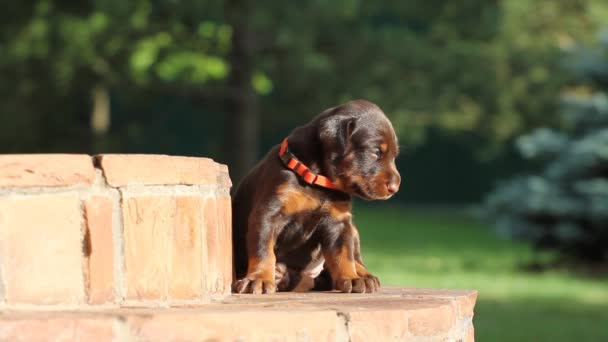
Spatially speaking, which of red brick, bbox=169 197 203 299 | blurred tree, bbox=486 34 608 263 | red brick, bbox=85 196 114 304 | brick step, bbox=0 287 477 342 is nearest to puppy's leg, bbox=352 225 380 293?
brick step, bbox=0 287 477 342

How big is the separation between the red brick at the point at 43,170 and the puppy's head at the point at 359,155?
114 cm

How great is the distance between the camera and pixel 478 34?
1798 centimetres

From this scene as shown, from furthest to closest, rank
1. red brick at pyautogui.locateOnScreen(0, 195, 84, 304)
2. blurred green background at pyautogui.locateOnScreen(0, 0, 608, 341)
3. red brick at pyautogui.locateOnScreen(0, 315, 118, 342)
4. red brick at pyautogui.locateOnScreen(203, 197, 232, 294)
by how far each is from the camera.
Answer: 1. blurred green background at pyautogui.locateOnScreen(0, 0, 608, 341)
2. red brick at pyautogui.locateOnScreen(203, 197, 232, 294)
3. red brick at pyautogui.locateOnScreen(0, 195, 84, 304)
4. red brick at pyautogui.locateOnScreen(0, 315, 118, 342)

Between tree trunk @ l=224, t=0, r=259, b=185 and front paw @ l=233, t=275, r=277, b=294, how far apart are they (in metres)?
11.7

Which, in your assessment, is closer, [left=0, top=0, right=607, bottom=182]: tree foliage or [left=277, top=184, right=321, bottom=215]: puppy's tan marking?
[left=277, top=184, right=321, bottom=215]: puppy's tan marking

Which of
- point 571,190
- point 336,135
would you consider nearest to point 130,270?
point 336,135

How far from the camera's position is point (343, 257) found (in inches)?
189

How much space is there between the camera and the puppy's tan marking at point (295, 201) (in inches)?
180

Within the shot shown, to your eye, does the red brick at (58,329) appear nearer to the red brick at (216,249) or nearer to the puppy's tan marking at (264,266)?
the red brick at (216,249)

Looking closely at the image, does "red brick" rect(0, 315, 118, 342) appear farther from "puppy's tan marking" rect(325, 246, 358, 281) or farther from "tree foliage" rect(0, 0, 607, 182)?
"tree foliage" rect(0, 0, 607, 182)

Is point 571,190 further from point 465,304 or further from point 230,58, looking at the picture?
point 465,304

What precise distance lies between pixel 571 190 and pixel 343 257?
10.7m

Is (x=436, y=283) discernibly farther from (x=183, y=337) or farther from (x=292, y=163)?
(x=183, y=337)

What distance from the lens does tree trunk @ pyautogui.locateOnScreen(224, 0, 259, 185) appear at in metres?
16.7
